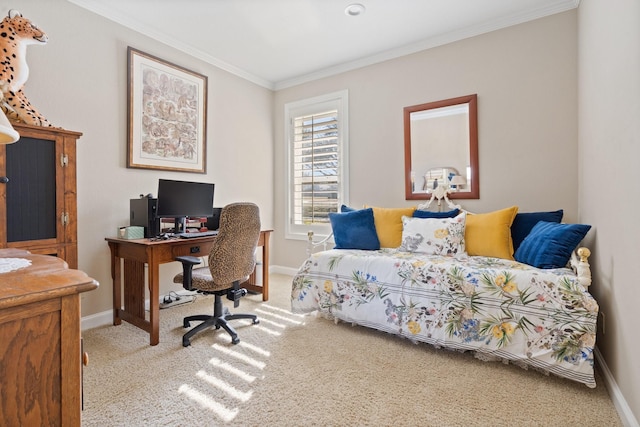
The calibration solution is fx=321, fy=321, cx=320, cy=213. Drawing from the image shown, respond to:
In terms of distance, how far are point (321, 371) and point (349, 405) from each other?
1.17ft

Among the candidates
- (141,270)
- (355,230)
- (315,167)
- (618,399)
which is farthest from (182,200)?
(618,399)

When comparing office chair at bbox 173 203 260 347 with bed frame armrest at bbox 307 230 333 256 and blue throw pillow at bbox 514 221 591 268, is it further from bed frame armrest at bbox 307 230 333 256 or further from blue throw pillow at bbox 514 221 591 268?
blue throw pillow at bbox 514 221 591 268

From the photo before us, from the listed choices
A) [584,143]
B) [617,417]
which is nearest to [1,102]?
[617,417]

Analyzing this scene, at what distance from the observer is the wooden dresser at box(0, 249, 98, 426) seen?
76cm

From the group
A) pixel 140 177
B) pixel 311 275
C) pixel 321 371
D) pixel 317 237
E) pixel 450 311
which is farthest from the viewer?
pixel 317 237

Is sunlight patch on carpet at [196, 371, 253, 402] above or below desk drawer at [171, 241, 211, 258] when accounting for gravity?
below

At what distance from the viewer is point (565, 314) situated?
178cm

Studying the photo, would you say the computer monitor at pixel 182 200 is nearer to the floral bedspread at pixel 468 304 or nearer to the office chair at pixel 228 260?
the office chair at pixel 228 260

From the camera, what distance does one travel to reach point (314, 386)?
69.9 inches

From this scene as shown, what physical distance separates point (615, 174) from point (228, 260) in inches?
92.7

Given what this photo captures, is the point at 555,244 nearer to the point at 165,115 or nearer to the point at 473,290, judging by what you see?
the point at 473,290

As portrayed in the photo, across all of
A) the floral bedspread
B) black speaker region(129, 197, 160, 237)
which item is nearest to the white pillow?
the floral bedspread

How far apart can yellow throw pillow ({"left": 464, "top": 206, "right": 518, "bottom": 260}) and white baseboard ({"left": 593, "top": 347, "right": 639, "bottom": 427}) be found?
92 centimetres

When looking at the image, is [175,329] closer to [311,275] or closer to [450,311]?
[311,275]
